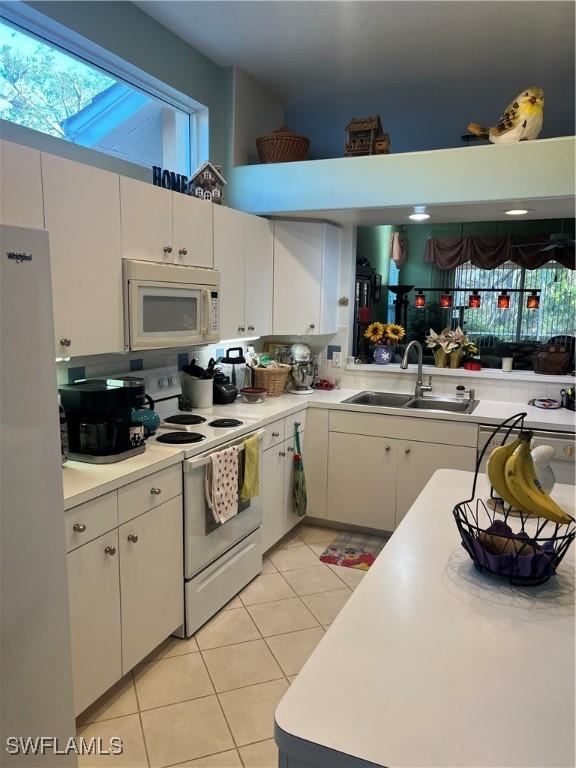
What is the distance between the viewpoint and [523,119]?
2.92 m

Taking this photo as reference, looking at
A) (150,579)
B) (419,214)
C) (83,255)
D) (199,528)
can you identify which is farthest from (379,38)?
(150,579)

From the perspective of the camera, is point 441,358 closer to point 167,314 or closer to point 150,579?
point 167,314

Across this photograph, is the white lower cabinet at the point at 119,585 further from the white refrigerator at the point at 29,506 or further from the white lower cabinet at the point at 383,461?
the white lower cabinet at the point at 383,461

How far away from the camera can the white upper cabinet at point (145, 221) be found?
2.39m

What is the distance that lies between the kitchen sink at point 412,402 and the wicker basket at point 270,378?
1.50 feet

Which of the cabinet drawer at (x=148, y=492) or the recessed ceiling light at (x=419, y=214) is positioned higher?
the recessed ceiling light at (x=419, y=214)

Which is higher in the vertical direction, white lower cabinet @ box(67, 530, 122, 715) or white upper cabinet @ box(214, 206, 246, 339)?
white upper cabinet @ box(214, 206, 246, 339)

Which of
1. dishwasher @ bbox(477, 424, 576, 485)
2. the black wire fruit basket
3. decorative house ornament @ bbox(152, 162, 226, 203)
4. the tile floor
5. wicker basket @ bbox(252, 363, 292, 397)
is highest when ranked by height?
decorative house ornament @ bbox(152, 162, 226, 203)

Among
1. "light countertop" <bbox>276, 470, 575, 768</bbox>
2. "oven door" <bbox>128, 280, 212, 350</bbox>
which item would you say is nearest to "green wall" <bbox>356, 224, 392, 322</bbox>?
"oven door" <bbox>128, 280, 212, 350</bbox>

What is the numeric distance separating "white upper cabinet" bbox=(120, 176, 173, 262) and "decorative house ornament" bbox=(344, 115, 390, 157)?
4.35 feet

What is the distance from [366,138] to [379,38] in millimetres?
526

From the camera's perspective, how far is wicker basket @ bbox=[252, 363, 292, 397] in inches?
146

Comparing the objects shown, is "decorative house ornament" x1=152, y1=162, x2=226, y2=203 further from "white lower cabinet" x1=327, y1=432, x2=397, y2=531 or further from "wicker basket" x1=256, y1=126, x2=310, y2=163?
"white lower cabinet" x1=327, y1=432, x2=397, y2=531

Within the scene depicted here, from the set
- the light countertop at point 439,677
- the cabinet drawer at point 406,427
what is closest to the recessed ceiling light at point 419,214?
the cabinet drawer at point 406,427
